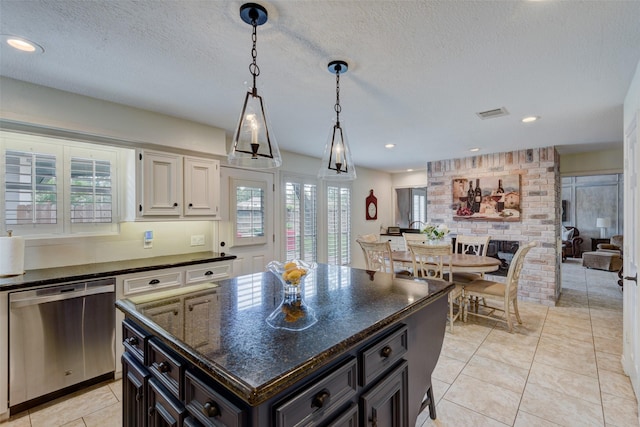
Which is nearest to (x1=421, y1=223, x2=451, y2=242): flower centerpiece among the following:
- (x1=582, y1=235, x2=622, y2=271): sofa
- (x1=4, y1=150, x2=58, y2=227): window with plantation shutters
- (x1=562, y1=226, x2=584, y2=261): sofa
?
(x1=4, y1=150, x2=58, y2=227): window with plantation shutters

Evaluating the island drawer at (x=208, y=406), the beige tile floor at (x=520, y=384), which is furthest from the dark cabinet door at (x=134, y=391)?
the beige tile floor at (x=520, y=384)

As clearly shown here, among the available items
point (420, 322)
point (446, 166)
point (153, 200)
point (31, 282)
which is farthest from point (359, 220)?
point (31, 282)

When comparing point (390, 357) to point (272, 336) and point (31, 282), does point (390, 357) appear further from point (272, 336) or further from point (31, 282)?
point (31, 282)

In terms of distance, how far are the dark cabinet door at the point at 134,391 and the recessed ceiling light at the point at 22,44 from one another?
1.85 meters

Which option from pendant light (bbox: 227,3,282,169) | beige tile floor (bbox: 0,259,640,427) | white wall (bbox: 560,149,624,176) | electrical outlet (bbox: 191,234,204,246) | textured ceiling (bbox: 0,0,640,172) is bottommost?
beige tile floor (bbox: 0,259,640,427)

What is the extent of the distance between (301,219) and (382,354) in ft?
12.0

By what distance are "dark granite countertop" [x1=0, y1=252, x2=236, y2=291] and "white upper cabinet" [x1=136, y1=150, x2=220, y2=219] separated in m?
0.45

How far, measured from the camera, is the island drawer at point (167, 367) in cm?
112

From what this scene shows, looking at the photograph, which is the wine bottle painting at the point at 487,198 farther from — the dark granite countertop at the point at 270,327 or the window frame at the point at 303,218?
the dark granite countertop at the point at 270,327

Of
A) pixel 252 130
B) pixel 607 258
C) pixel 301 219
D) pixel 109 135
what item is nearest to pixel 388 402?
pixel 252 130

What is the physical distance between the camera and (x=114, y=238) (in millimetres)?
2896

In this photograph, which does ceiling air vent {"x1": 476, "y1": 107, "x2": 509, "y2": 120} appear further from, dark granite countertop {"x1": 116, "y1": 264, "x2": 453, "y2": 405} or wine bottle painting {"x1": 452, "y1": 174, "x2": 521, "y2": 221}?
wine bottle painting {"x1": 452, "y1": 174, "x2": 521, "y2": 221}

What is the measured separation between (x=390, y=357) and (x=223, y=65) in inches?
79.6

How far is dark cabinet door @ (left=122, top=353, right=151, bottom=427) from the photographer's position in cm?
137
